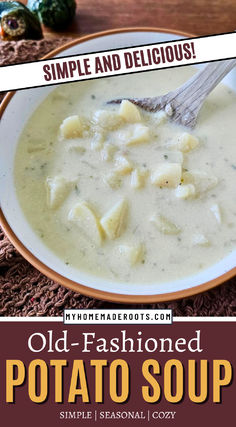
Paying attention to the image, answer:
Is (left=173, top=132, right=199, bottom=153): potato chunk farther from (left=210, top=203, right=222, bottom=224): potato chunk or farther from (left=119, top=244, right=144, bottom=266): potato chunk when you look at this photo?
(left=119, top=244, right=144, bottom=266): potato chunk

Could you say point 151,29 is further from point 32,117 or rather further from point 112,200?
point 112,200

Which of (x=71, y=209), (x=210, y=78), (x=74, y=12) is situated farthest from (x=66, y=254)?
(x=74, y=12)

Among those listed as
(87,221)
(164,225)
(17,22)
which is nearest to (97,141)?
(87,221)

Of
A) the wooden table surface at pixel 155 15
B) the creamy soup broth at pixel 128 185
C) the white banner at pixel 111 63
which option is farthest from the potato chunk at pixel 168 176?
the wooden table surface at pixel 155 15

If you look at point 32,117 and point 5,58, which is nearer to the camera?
point 32,117

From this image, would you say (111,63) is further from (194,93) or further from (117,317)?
(117,317)

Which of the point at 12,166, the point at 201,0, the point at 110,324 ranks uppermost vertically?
the point at 201,0

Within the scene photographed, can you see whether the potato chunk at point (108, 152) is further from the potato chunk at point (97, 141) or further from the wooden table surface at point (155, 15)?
the wooden table surface at point (155, 15)
